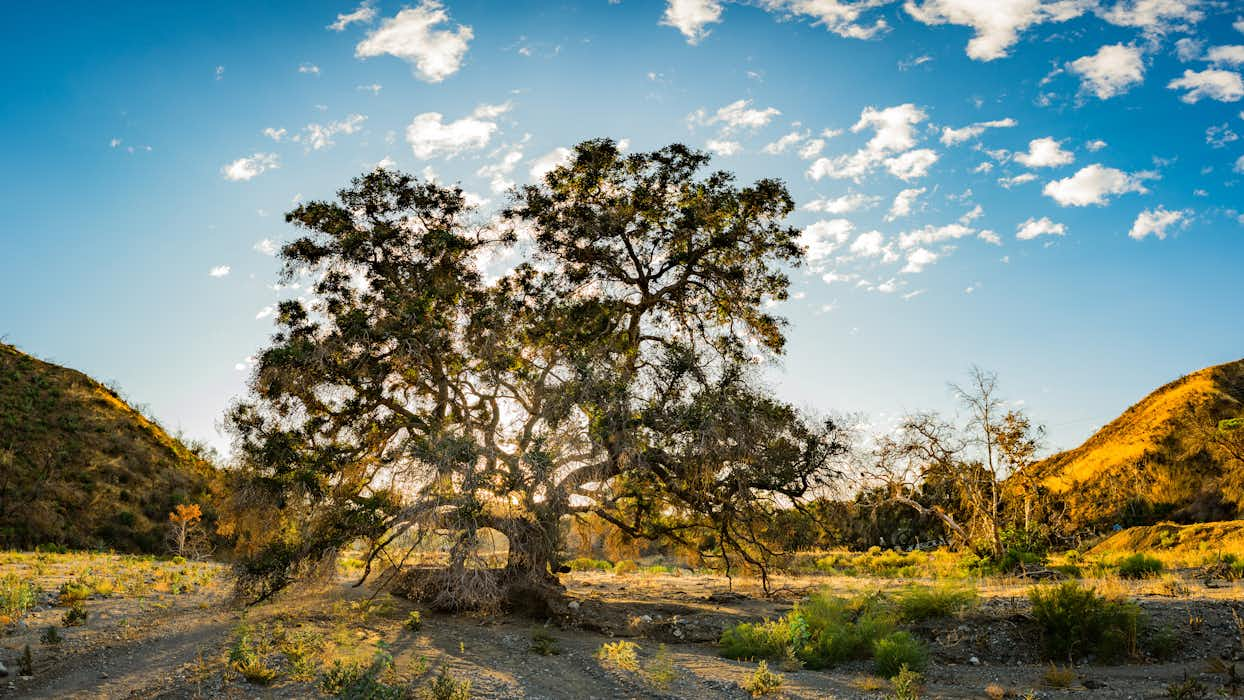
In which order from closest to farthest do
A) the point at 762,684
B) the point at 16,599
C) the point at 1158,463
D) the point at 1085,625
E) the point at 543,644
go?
the point at 762,684 < the point at 1085,625 < the point at 543,644 < the point at 16,599 < the point at 1158,463

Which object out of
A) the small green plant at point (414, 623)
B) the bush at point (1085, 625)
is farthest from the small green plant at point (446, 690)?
the bush at point (1085, 625)

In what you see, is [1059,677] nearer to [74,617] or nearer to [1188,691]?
[1188,691]

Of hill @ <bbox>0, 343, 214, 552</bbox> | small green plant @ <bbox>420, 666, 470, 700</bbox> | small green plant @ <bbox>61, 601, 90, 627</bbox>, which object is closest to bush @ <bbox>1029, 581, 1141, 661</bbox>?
small green plant @ <bbox>420, 666, 470, 700</bbox>

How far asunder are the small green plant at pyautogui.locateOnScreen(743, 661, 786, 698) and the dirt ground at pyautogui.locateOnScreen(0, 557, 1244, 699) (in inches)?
5.7

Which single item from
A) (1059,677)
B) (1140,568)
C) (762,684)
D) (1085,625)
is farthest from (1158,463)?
(762,684)

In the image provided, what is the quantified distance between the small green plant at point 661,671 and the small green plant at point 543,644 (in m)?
1.67

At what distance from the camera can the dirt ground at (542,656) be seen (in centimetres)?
892

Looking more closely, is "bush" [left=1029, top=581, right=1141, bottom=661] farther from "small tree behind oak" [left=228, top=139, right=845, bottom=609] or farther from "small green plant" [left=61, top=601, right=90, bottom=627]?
"small green plant" [left=61, top=601, right=90, bottom=627]

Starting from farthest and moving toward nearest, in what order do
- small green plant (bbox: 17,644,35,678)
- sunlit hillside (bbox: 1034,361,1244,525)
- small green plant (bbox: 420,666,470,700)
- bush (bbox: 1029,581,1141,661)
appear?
sunlit hillside (bbox: 1034,361,1244,525), bush (bbox: 1029,581,1141,661), small green plant (bbox: 17,644,35,678), small green plant (bbox: 420,666,470,700)

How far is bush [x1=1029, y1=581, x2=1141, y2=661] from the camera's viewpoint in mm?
10398

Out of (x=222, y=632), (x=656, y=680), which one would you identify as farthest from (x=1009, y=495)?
(x=222, y=632)

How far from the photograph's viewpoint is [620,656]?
10320 millimetres

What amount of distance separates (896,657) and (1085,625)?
126 inches

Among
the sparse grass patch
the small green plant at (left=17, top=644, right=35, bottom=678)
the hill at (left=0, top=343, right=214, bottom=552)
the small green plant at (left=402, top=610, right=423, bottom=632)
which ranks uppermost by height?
the hill at (left=0, top=343, right=214, bottom=552)
